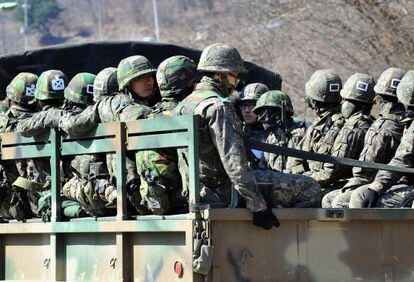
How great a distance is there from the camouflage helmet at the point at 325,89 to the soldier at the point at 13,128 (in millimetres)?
2500

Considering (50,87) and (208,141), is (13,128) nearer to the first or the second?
(50,87)

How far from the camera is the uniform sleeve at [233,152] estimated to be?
25.6ft

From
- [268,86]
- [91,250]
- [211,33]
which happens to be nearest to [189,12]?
[211,33]

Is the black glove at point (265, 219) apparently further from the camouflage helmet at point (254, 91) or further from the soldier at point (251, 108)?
the camouflage helmet at point (254, 91)

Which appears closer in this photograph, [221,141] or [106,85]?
[221,141]

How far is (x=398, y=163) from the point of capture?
9211mm

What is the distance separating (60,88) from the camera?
10367 millimetres

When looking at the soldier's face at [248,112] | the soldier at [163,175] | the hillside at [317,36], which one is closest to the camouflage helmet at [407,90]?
the soldier at [163,175]

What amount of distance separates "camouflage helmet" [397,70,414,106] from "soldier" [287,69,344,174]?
122 centimetres

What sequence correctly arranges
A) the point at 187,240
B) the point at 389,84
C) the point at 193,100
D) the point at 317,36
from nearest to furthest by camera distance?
the point at 187,240 → the point at 193,100 → the point at 389,84 → the point at 317,36

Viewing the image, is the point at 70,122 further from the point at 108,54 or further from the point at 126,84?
the point at 108,54

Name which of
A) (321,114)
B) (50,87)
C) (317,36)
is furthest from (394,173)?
(317,36)

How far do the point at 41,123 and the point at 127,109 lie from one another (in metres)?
0.72

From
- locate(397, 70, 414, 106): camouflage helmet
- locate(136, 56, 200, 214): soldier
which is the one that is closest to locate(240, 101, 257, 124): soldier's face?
Answer: locate(397, 70, 414, 106): camouflage helmet
